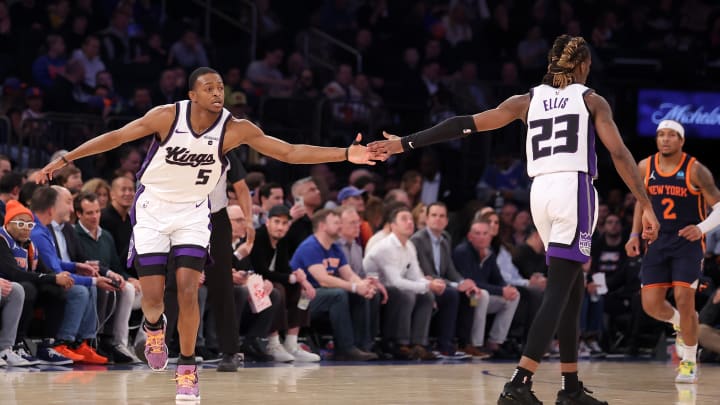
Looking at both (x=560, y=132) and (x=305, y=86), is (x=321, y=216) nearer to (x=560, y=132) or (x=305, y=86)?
(x=305, y=86)

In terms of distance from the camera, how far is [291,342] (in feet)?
36.4

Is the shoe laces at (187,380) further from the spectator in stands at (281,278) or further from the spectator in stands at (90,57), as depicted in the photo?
the spectator in stands at (90,57)

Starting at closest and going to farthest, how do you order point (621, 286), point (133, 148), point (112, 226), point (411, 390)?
point (411, 390), point (112, 226), point (133, 148), point (621, 286)

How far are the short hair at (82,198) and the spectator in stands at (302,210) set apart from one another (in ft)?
6.69

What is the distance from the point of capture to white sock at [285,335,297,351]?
11086mm

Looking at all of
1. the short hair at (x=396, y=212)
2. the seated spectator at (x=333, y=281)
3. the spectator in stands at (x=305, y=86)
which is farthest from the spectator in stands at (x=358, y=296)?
the spectator in stands at (x=305, y=86)

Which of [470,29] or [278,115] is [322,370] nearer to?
[278,115]

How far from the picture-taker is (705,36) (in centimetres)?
1867

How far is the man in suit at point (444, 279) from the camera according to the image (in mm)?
12125

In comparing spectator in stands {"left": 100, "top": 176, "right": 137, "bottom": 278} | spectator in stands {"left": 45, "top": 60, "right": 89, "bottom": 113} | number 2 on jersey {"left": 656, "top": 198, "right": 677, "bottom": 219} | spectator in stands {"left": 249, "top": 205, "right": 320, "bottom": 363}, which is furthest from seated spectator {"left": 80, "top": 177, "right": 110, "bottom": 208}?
number 2 on jersey {"left": 656, "top": 198, "right": 677, "bottom": 219}

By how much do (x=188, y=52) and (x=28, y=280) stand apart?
6247mm

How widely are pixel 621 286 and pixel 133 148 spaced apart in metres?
5.65

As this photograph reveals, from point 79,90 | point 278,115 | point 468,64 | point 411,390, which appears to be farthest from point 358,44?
point 411,390

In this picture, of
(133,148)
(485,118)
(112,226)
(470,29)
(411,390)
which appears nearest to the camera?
(485,118)
